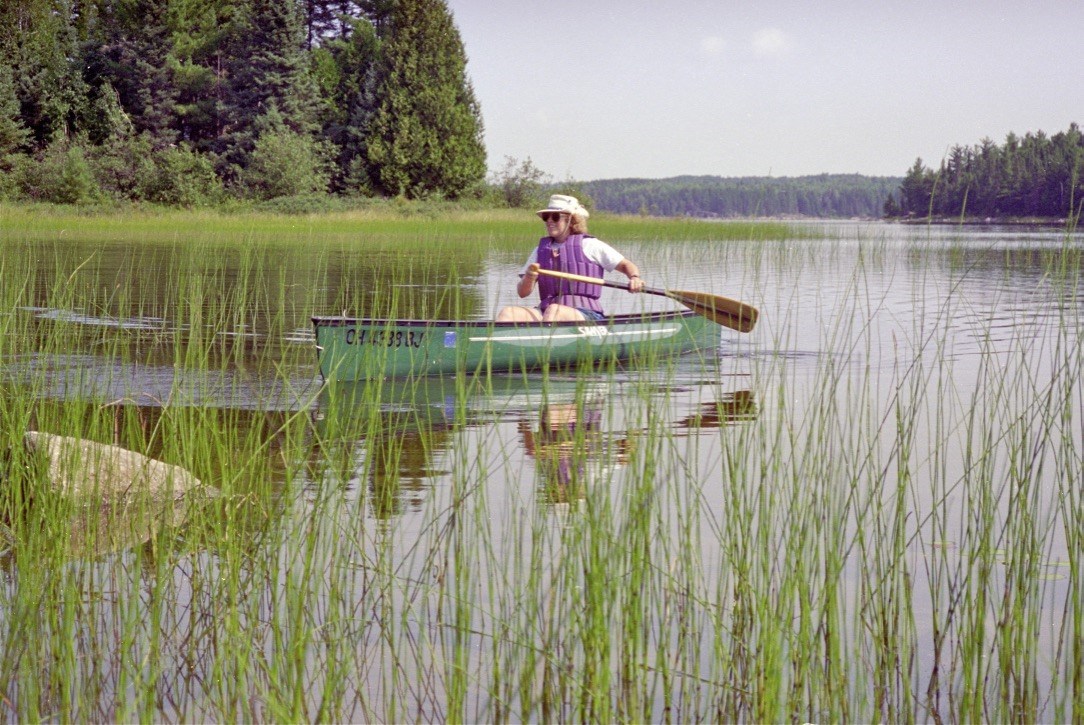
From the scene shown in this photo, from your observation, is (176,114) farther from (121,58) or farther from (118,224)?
(118,224)

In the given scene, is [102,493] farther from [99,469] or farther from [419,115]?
[419,115]

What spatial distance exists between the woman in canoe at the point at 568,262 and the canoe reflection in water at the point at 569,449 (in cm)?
66

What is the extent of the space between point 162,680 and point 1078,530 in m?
2.25

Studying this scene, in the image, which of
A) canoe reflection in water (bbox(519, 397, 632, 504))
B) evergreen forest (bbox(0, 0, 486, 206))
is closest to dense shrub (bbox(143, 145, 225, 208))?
evergreen forest (bbox(0, 0, 486, 206))

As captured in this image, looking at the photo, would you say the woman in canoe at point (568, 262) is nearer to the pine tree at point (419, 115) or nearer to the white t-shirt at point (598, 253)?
the white t-shirt at point (598, 253)

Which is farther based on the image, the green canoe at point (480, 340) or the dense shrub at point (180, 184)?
the dense shrub at point (180, 184)

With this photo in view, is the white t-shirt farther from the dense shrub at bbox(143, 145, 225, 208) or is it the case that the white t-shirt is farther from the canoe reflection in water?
the dense shrub at bbox(143, 145, 225, 208)

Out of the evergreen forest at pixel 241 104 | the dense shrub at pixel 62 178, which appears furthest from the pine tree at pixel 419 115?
the dense shrub at pixel 62 178

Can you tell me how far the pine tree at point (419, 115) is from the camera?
41.5m

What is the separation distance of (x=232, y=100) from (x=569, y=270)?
3718cm

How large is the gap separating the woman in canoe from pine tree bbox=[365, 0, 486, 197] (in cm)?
3285

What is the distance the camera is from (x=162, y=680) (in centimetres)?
321

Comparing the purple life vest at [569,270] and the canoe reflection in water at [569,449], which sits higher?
the purple life vest at [569,270]

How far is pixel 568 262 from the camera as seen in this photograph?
28.7 ft
